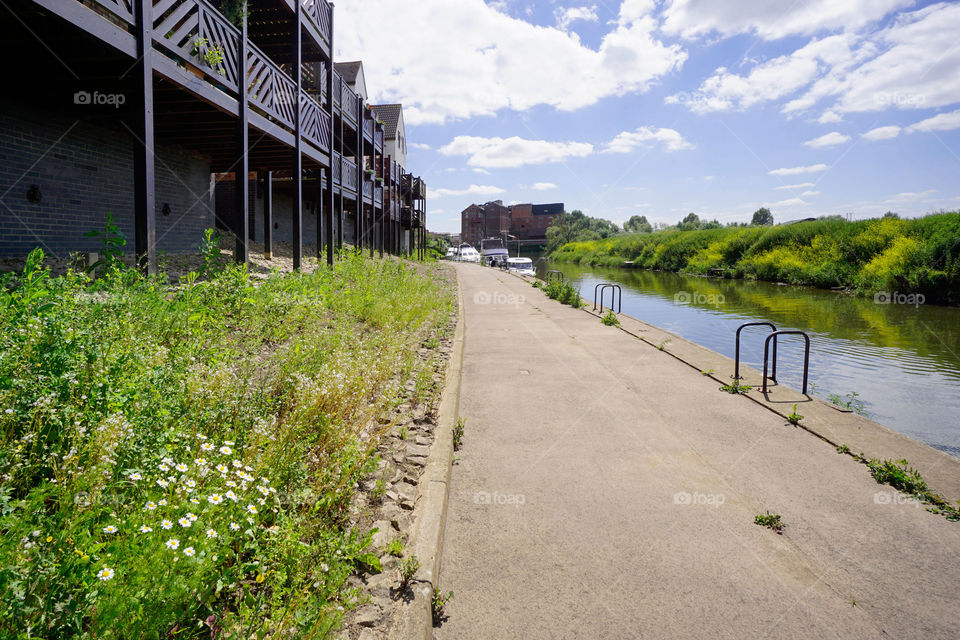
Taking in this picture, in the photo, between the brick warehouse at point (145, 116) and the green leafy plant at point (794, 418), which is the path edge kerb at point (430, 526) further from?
the brick warehouse at point (145, 116)

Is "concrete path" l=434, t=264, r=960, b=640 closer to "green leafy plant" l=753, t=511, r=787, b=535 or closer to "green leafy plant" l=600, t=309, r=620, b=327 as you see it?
"green leafy plant" l=753, t=511, r=787, b=535

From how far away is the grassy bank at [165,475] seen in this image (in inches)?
69.7

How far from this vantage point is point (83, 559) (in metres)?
1.78

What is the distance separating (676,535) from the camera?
3217 mm

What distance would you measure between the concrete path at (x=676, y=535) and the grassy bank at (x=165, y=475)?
0.83 metres

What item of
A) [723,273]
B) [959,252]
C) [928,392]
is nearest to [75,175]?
[928,392]

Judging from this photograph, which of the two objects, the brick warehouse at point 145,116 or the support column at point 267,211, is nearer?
the brick warehouse at point 145,116

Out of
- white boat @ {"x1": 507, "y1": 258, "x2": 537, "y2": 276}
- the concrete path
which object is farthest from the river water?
white boat @ {"x1": 507, "y1": 258, "x2": 537, "y2": 276}

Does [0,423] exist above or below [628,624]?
above

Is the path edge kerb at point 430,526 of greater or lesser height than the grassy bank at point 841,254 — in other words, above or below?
below

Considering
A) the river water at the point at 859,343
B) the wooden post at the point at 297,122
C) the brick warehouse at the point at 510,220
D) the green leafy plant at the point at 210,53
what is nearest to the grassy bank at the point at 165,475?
the green leafy plant at the point at 210,53

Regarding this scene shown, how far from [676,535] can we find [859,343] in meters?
11.3

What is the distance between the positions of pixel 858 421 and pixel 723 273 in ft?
112

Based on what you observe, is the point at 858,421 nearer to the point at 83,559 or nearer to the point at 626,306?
the point at 83,559
